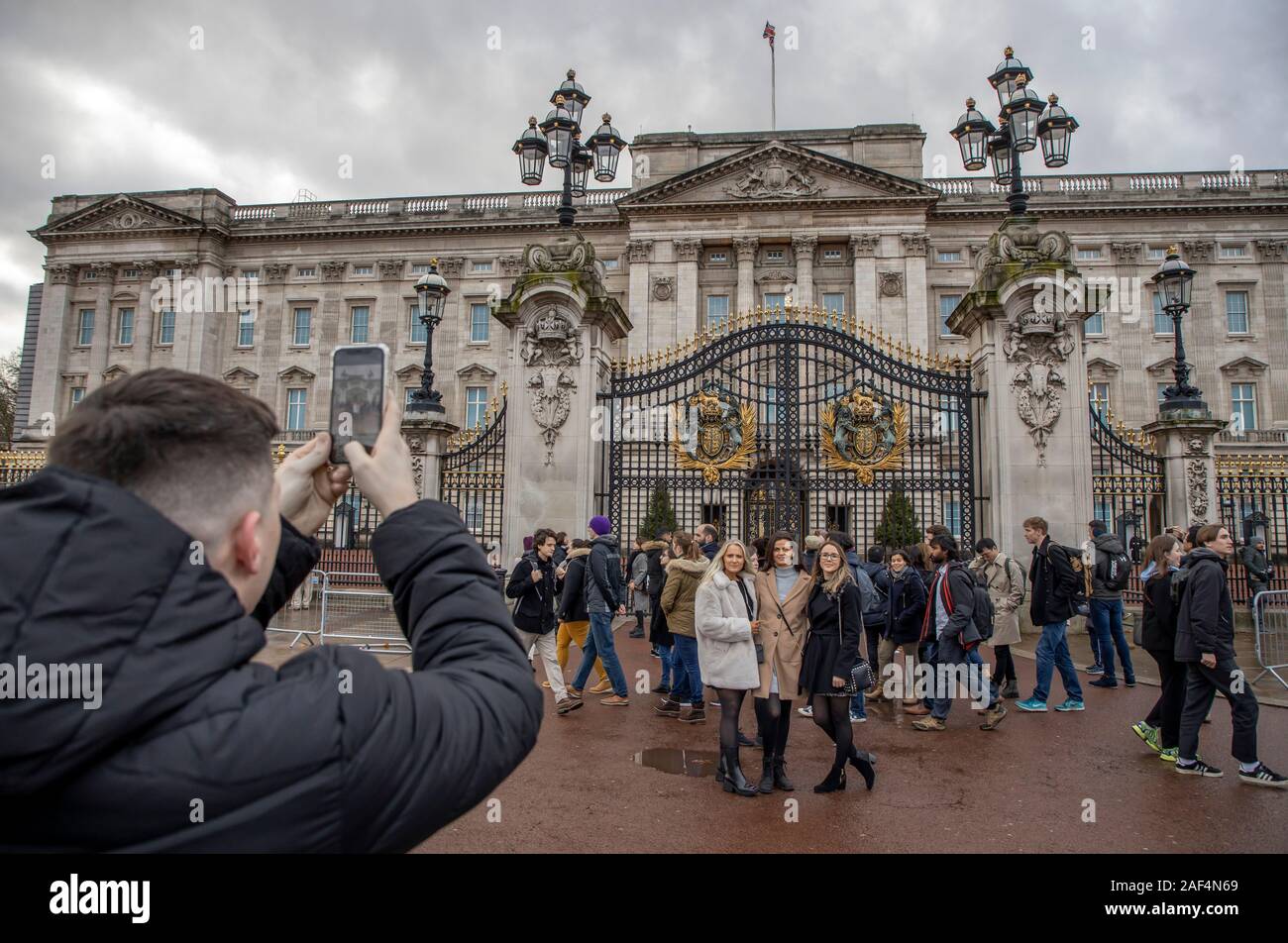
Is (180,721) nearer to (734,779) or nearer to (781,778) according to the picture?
(734,779)

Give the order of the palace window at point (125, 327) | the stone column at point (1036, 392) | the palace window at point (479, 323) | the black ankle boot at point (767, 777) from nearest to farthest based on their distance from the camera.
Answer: the black ankle boot at point (767, 777) → the stone column at point (1036, 392) → the palace window at point (479, 323) → the palace window at point (125, 327)

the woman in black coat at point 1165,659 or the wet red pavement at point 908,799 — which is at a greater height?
the woman in black coat at point 1165,659

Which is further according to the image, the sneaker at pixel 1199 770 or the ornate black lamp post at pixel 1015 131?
the ornate black lamp post at pixel 1015 131

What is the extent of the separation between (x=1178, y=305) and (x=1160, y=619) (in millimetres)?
8454

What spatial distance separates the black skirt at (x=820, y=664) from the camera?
5.95 metres

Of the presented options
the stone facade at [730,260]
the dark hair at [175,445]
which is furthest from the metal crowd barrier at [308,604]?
the stone facade at [730,260]

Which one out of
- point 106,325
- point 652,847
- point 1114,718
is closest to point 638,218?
point 106,325

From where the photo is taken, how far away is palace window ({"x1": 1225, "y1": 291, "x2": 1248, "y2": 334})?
40281 mm

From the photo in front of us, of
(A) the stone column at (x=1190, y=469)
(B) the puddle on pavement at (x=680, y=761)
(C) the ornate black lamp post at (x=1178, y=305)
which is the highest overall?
(C) the ornate black lamp post at (x=1178, y=305)

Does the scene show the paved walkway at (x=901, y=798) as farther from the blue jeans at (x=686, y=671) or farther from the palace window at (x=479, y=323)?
the palace window at (x=479, y=323)

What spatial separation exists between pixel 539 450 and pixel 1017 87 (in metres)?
9.06

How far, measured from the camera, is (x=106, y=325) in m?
45.7

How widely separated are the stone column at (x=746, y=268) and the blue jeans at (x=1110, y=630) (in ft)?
101

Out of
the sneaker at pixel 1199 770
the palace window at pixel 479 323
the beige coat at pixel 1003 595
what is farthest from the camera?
the palace window at pixel 479 323
